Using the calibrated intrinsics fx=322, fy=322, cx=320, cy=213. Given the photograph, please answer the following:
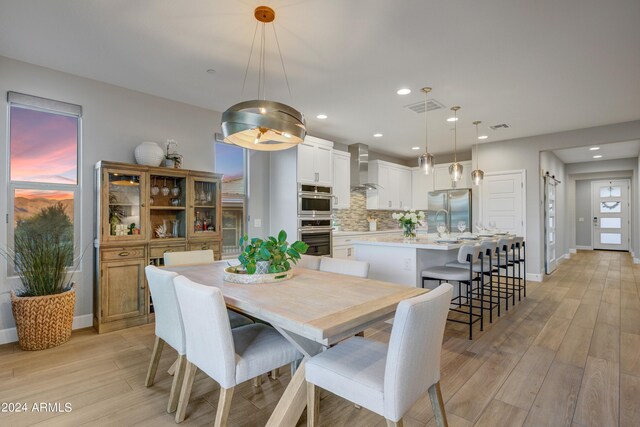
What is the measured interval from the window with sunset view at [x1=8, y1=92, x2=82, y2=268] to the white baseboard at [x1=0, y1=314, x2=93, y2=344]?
2.69ft

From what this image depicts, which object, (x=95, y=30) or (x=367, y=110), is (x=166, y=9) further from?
(x=367, y=110)

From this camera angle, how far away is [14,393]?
2.18m

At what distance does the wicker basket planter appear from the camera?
2832 mm

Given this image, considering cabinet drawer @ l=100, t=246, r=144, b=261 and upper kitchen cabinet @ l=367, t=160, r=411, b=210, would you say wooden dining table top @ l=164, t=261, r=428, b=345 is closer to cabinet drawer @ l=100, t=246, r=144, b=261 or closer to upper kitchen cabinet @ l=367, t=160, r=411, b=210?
cabinet drawer @ l=100, t=246, r=144, b=261

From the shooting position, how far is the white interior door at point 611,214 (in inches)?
383

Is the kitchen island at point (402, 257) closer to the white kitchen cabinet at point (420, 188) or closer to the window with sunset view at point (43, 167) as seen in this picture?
the window with sunset view at point (43, 167)

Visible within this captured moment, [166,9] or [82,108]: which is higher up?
[166,9]

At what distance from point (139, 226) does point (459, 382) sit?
343 cm

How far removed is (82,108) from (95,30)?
1228 millimetres

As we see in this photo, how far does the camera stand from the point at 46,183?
3.28m

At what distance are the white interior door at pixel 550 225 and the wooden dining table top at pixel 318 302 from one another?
584 centimetres

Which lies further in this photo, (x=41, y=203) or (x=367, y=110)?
(x=367, y=110)


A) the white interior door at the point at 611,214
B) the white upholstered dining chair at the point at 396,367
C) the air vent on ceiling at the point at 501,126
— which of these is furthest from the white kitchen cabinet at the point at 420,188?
the white interior door at the point at 611,214

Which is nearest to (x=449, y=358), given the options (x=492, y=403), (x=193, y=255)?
(x=492, y=403)
